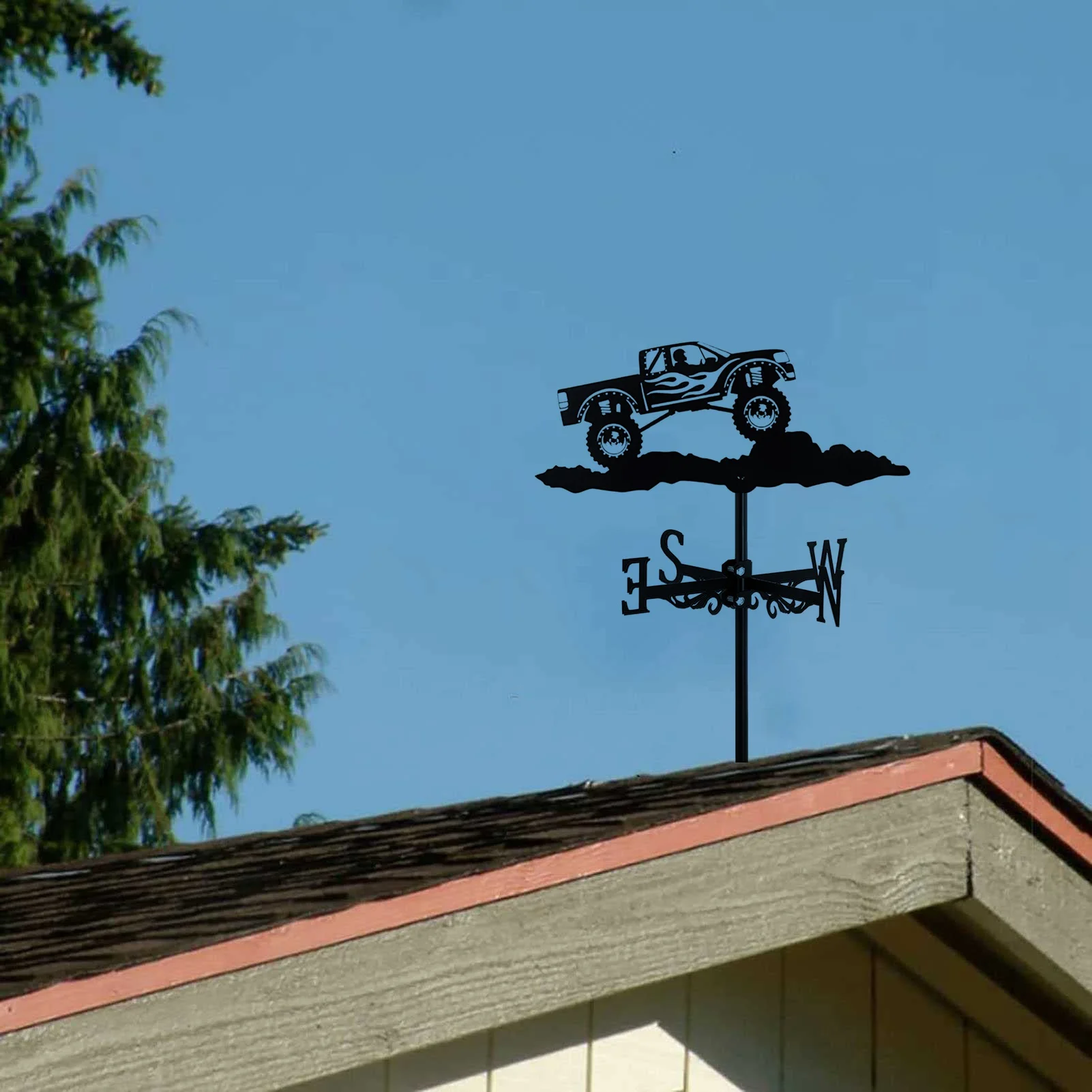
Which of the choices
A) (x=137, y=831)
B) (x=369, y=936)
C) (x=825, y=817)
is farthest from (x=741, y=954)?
(x=137, y=831)

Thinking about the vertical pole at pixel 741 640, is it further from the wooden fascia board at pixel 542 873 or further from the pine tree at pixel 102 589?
the pine tree at pixel 102 589

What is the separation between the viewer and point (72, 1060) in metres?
2.55

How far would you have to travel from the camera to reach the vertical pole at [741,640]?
4652 millimetres

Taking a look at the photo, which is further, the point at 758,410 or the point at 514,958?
the point at 758,410

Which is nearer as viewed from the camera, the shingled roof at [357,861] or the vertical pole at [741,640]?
the shingled roof at [357,861]

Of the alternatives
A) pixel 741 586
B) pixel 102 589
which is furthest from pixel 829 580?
pixel 102 589

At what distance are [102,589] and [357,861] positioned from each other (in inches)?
479

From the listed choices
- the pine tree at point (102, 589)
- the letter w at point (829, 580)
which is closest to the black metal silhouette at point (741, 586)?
the letter w at point (829, 580)

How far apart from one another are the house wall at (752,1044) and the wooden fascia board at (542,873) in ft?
1.27

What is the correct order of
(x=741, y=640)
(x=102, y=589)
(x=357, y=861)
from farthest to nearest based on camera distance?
(x=102, y=589), (x=741, y=640), (x=357, y=861)

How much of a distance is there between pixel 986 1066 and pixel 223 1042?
1835 mm

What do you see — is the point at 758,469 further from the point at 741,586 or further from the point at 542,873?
the point at 542,873

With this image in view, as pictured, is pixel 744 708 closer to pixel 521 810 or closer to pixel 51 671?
pixel 521 810

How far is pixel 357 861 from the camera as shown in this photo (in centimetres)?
368
